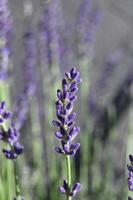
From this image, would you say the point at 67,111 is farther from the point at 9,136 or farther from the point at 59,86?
the point at 59,86

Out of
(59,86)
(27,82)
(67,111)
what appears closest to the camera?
(67,111)

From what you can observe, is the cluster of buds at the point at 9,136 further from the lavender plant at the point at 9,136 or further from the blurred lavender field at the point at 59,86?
the blurred lavender field at the point at 59,86

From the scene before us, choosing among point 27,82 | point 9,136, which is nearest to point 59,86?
point 27,82

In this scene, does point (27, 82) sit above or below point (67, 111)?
above

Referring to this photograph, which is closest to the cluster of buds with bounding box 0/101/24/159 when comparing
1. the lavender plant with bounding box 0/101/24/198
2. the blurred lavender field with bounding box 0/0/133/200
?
the lavender plant with bounding box 0/101/24/198

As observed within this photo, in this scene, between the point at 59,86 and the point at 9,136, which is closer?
the point at 9,136

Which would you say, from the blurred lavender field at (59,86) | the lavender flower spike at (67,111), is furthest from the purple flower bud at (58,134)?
the blurred lavender field at (59,86)

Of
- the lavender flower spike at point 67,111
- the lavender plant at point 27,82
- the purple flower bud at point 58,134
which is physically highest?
the lavender plant at point 27,82

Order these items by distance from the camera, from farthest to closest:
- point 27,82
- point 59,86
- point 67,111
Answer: point 59,86 → point 27,82 → point 67,111
